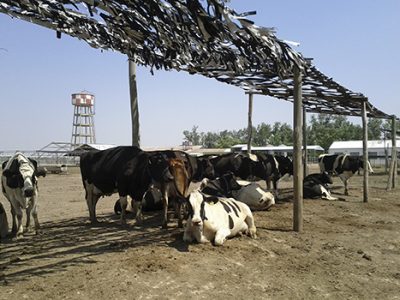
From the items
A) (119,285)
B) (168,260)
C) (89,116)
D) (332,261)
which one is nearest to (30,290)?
(119,285)

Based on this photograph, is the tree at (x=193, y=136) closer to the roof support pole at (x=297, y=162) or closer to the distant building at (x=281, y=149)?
the distant building at (x=281, y=149)

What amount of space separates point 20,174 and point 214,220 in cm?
422

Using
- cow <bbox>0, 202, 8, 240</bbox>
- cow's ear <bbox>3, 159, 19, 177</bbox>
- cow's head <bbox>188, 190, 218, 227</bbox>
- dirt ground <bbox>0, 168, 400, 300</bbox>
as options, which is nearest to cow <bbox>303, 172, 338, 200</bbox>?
dirt ground <bbox>0, 168, 400, 300</bbox>

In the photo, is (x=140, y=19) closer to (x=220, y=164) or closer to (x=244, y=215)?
(x=244, y=215)

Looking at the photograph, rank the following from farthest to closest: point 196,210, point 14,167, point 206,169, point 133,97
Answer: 1. point 206,169
2. point 133,97
3. point 14,167
4. point 196,210

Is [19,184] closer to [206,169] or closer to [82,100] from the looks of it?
[206,169]

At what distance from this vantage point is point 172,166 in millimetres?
9234

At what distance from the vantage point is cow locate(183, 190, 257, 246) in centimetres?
756

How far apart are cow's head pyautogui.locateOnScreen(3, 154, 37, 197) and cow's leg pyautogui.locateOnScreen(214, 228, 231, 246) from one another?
384 cm

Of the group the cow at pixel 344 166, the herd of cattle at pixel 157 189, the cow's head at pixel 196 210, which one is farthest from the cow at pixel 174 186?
the cow at pixel 344 166

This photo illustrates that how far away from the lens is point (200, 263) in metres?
6.50

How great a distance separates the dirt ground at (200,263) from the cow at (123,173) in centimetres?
74

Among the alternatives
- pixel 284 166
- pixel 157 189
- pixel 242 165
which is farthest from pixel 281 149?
pixel 157 189

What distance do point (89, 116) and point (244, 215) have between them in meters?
115
